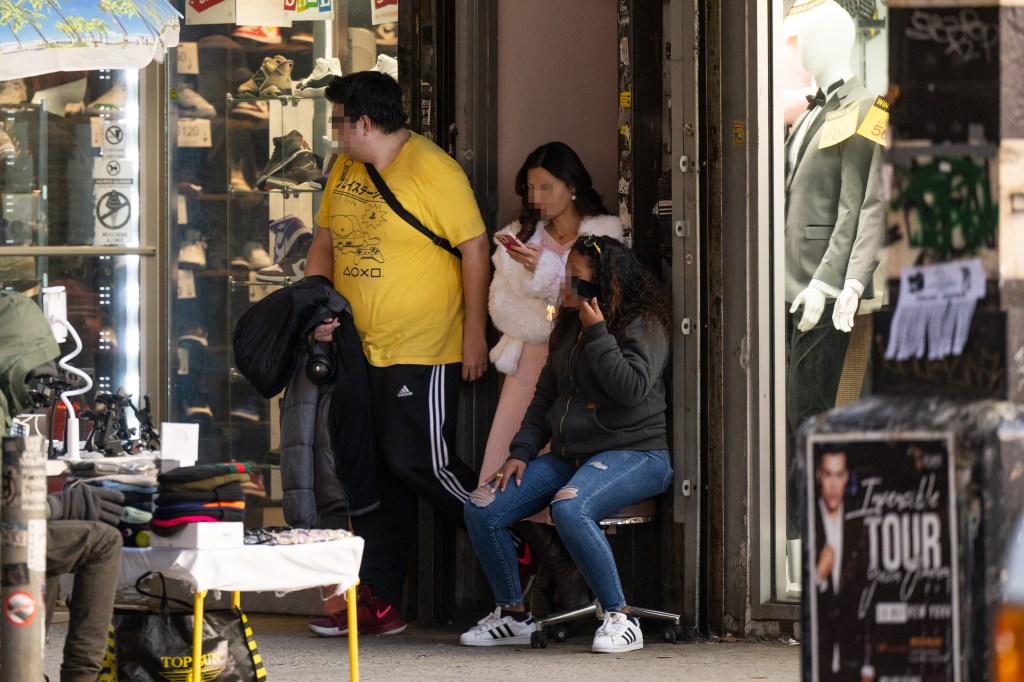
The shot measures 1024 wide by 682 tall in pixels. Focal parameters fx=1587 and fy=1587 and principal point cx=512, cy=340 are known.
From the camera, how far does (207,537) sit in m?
4.48

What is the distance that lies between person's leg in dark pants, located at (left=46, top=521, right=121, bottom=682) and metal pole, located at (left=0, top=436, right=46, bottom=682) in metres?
0.38

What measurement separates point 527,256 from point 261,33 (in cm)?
205

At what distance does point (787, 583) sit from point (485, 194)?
1.98 metres

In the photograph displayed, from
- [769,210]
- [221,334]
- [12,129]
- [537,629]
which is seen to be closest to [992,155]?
[769,210]

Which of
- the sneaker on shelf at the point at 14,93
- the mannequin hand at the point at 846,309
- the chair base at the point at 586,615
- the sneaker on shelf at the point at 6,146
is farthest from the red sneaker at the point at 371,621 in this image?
the sneaker on shelf at the point at 14,93

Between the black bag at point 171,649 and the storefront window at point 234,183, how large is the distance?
2.57 metres

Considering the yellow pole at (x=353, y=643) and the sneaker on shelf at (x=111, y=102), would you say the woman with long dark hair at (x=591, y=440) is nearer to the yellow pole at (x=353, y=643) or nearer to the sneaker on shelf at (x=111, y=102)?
the yellow pole at (x=353, y=643)

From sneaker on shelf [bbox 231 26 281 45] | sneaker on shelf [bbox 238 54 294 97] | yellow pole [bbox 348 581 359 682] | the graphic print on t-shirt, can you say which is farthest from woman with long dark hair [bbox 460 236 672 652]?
sneaker on shelf [bbox 231 26 281 45]

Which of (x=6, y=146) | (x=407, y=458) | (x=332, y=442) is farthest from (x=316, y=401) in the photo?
(x=6, y=146)

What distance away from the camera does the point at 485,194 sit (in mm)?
6523

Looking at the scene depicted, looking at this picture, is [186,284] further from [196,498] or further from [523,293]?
[196,498]

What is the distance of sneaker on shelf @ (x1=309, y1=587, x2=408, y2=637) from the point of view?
20.7 ft

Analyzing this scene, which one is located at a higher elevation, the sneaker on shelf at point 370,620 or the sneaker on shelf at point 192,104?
the sneaker on shelf at point 192,104

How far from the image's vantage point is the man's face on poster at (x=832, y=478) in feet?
9.35
